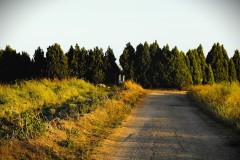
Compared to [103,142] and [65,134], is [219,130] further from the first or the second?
[65,134]

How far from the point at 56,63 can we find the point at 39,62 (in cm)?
258

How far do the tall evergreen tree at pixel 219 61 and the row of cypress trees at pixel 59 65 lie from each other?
13.3 meters

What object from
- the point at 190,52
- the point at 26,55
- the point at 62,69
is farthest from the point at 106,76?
the point at 190,52

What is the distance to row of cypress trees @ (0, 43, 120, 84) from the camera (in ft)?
114

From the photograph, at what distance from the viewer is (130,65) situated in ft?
135

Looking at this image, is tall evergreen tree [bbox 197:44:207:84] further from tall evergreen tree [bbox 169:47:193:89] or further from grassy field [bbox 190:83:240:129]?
grassy field [bbox 190:83:240:129]

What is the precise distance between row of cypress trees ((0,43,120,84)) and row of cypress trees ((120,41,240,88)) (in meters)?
2.60

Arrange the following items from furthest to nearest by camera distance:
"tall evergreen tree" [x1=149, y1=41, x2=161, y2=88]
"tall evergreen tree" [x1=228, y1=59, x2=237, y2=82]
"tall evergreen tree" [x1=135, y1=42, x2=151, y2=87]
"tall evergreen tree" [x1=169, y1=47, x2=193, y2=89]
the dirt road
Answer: "tall evergreen tree" [x1=228, y1=59, x2=237, y2=82] < "tall evergreen tree" [x1=135, y1=42, x2=151, y2=87] < "tall evergreen tree" [x1=149, y1=41, x2=161, y2=88] < "tall evergreen tree" [x1=169, y1=47, x2=193, y2=89] < the dirt road

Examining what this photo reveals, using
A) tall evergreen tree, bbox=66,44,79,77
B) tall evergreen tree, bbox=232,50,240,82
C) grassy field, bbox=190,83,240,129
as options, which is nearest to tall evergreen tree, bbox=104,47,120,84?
tall evergreen tree, bbox=66,44,79,77

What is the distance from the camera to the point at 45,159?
7055 mm

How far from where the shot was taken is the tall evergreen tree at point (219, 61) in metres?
43.8

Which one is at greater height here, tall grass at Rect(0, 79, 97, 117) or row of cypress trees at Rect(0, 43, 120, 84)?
row of cypress trees at Rect(0, 43, 120, 84)

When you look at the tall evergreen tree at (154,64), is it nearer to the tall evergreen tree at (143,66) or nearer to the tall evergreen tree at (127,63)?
the tall evergreen tree at (143,66)

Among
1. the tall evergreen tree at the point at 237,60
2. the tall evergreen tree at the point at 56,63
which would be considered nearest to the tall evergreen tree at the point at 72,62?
the tall evergreen tree at the point at 56,63
